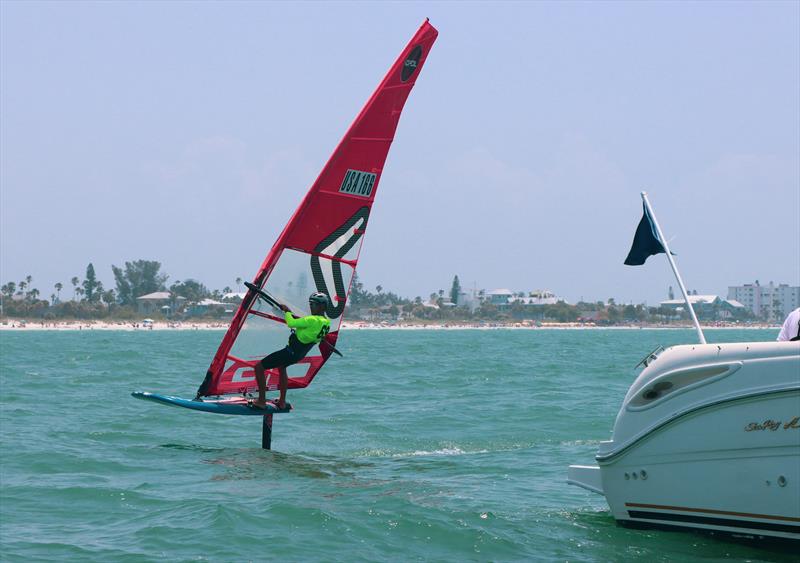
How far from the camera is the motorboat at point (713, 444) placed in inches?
293

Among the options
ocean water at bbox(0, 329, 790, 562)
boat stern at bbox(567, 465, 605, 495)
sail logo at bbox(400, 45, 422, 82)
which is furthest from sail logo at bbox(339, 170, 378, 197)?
boat stern at bbox(567, 465, 605, 495)

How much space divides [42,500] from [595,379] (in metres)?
21.8

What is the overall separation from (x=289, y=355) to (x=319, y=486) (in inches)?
80.3

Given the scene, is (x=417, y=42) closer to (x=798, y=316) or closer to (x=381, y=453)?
(x=381, y=453)

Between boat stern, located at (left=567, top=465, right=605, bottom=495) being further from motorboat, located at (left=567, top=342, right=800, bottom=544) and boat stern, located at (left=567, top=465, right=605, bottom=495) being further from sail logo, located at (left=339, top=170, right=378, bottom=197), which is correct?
sail logo, located at (left=339, top=170, right=378, bottom=197)

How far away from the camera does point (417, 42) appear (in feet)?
45.6

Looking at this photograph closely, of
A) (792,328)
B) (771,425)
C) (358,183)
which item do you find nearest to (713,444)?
(771,425)

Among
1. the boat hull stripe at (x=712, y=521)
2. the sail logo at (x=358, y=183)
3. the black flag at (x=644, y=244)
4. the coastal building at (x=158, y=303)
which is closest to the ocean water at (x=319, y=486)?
the boat hull stripe at (x=712, y=521)

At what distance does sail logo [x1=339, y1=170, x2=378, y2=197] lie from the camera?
1348cm

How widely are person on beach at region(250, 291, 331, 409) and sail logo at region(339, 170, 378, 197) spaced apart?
1.52 meters

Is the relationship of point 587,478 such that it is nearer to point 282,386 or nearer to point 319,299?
point 319,299

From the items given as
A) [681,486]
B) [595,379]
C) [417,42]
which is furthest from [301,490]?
[595,379]

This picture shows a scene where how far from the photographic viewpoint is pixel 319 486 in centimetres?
1098

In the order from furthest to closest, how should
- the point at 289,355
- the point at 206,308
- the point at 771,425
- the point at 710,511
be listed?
the point at 206,308 → the point at 289,355 → the point at 710,511 → the point at 771,425
